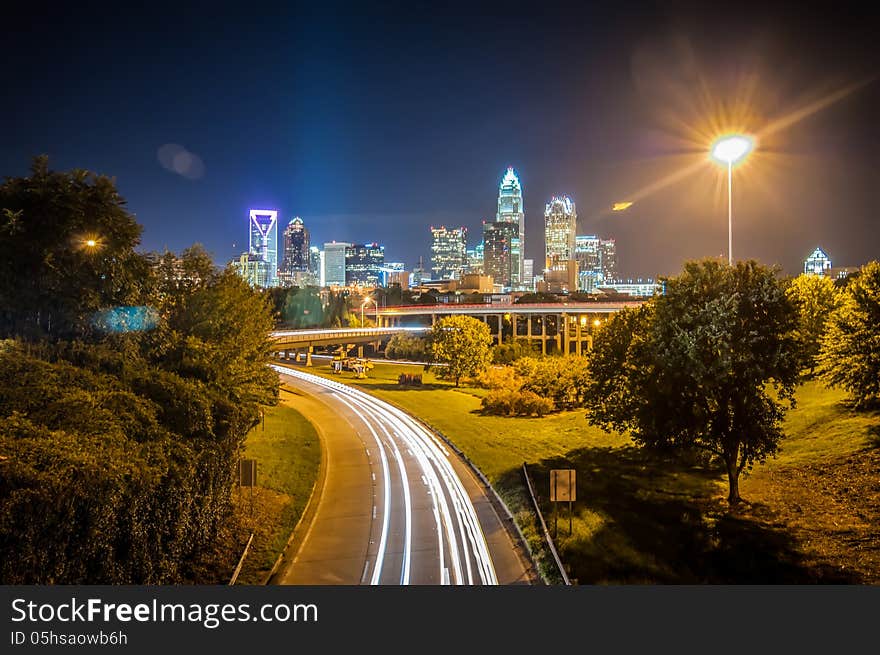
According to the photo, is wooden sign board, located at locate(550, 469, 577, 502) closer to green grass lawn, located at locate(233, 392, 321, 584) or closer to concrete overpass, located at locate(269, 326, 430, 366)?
green grass lawn, located at locate(233, 392, 321, 584)

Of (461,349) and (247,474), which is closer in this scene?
(247,474)

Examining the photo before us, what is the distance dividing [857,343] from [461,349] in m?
42.8

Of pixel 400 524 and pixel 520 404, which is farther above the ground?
pixel 520 404

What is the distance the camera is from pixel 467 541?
1680 centimetres

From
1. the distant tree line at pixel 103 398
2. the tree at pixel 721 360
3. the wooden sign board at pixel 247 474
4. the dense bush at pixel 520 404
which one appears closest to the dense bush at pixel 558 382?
the dense bush at pixel 520 404

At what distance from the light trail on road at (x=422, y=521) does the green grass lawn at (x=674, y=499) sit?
175 centimetres

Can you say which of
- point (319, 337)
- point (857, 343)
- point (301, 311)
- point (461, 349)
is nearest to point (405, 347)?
point (319, 337)

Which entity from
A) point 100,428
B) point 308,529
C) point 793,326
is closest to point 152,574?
point 100,428

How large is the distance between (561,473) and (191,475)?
10.6 m

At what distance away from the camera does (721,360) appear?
60.5 feet

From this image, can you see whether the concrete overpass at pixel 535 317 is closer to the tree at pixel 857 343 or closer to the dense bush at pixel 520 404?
the dense bush at pixel 520 404

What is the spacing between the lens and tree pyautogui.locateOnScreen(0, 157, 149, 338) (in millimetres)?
18531

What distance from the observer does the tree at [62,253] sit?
1853 cm

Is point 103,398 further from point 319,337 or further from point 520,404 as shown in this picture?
point 319,337
